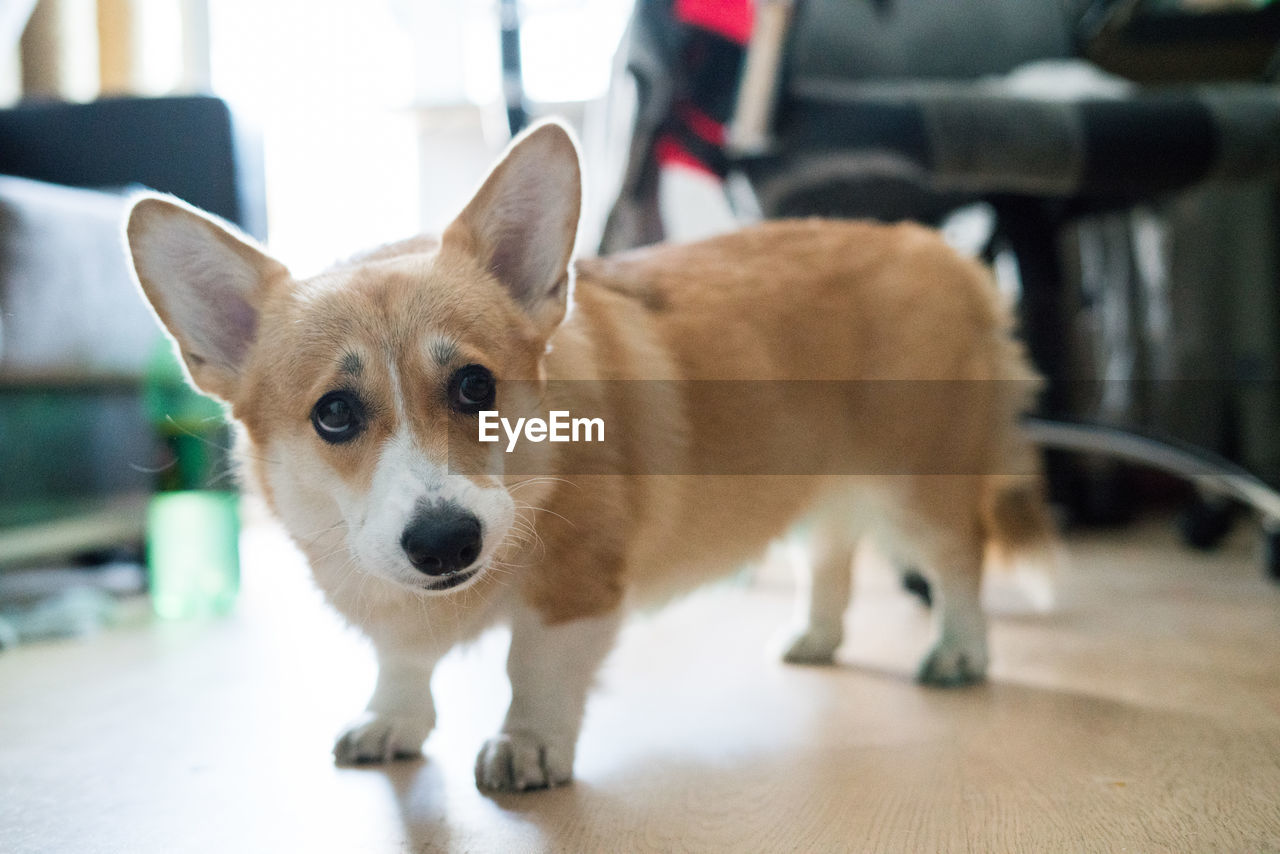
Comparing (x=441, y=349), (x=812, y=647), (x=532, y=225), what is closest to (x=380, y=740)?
(x=441, y=349)

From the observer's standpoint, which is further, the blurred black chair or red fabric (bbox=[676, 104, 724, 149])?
red fabric (bbox=[676, 104, 724, 149])

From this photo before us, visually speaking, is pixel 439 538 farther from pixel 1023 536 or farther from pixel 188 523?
pixel 188 523

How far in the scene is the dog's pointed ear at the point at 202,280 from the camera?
1159 mm

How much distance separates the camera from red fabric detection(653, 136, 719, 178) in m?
2.15

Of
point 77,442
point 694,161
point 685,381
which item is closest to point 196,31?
point 77,442

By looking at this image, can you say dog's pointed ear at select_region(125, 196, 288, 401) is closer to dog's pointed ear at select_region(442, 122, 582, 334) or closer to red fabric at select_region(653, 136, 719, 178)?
dog's pointed ear at select_region(442, 122, 582, 334)

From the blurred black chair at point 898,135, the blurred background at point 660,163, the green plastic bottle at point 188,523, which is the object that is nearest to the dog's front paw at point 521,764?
the blurred background at point 660,163

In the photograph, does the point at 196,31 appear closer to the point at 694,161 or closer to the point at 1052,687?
the point at 694,161

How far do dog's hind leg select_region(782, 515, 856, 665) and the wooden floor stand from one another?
0.17 ft

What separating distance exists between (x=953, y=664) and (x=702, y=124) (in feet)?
3.89

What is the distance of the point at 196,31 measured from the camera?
416 cm

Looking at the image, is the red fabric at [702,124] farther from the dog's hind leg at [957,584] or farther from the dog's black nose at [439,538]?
the dog's black nose at [439,538]

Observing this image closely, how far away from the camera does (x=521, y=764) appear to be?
3.91 ft

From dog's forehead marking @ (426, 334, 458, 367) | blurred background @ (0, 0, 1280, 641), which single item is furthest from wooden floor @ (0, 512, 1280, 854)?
blurred background @ (0, 0, 1280, 641)
